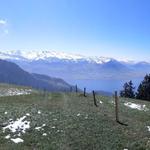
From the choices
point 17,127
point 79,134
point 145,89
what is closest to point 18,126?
point 17,127

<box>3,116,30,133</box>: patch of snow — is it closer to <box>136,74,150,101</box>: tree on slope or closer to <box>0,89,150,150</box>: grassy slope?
<box>0,89,150,150</box>: grassy slope

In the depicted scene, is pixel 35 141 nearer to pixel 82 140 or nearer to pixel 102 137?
pixel 82 140

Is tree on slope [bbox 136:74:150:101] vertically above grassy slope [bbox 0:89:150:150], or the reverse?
tree on slope [bbox 136:74:150:101]

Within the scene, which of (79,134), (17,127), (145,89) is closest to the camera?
(79,134)

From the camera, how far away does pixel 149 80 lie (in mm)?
130500

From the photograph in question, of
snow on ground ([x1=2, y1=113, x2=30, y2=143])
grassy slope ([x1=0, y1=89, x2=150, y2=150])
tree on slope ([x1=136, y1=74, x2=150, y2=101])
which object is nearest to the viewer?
grassy slope ([x1=0, y1=89, x2=150, y2=150])

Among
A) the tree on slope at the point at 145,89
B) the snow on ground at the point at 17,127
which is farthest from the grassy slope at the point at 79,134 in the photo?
the tree on slope at the point at 145,89

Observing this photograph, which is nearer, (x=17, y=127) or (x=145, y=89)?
(x=17, y=127)

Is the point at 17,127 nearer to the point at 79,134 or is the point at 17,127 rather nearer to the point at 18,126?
the point at 18,126

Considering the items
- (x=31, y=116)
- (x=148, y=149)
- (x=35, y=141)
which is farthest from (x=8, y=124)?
(x=148, y=149)

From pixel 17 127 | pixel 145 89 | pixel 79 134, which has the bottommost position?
pixel 79 134

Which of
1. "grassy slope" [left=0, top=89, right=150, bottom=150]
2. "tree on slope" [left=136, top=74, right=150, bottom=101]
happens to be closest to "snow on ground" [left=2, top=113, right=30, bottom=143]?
"grassy slope" [left=0, top=89, right=150, bottom=150]

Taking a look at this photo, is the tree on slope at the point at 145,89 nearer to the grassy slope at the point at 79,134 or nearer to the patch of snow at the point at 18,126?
the grassy slope at the point at 79,134

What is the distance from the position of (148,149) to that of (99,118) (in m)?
11.3
